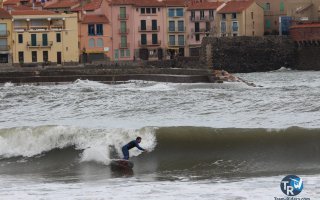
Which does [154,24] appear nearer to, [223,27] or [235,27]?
[223,27]

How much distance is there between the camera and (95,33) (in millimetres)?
85062

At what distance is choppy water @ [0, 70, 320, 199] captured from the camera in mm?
20141

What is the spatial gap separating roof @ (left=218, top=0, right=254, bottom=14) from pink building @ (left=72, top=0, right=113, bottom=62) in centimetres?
1021

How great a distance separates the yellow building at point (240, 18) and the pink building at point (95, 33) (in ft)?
33.0

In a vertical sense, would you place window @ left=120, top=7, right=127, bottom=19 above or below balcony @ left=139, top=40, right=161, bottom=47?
above

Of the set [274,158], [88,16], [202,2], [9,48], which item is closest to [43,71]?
[9,48]

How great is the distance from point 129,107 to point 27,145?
10.8 m

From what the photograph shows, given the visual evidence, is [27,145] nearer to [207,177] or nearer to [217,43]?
[207,177]

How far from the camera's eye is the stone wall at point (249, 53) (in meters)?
81.1

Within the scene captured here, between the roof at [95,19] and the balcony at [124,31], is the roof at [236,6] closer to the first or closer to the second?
the balcony at [124,31]

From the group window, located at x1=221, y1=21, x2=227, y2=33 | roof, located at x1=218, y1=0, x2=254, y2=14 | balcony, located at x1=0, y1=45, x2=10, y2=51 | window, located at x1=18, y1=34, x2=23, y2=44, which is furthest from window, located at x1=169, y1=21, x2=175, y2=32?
balcony, located at x1=0, y1=45, x2=10, y2=51

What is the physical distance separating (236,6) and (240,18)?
1.31m

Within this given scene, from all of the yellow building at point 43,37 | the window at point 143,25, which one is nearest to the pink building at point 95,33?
the yellow building at point 43,37

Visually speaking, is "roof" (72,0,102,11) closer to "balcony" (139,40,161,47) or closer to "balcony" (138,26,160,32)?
"balcony" (138,26,160,32)
